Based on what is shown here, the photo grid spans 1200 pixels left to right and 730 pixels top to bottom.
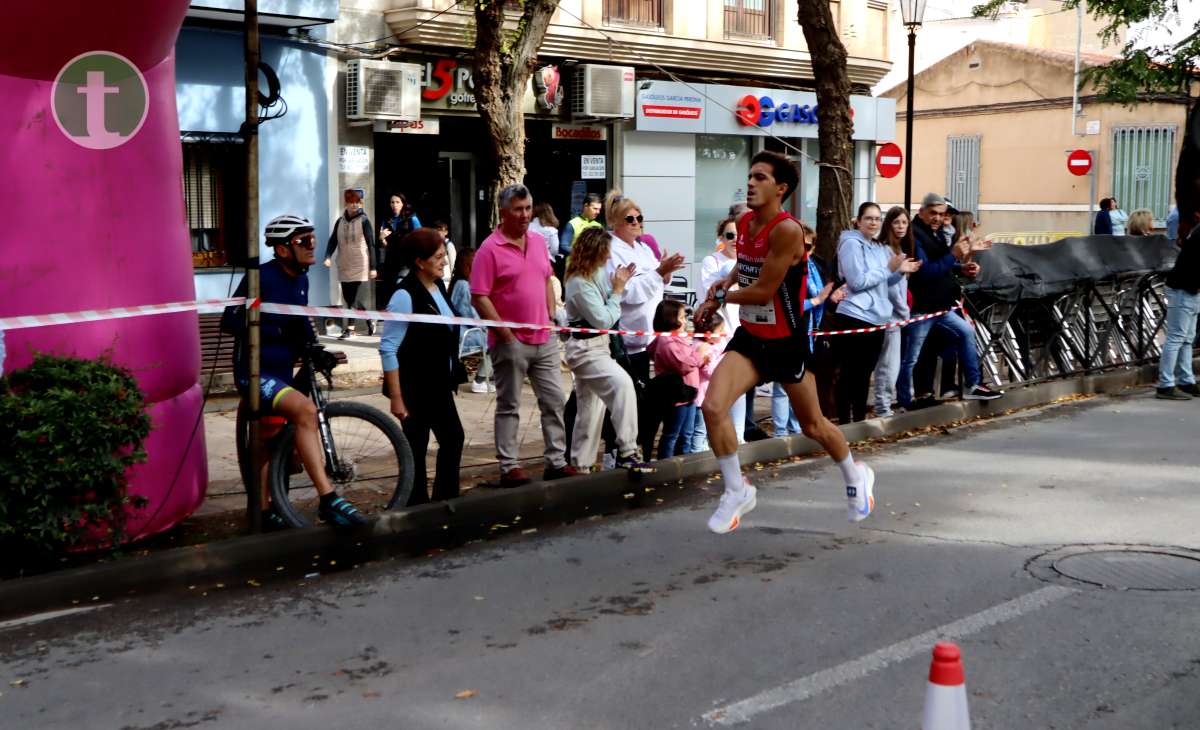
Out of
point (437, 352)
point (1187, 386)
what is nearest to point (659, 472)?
point (437, 352)

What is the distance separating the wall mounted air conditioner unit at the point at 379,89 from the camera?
19219mm

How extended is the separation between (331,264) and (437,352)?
1146 centimetres

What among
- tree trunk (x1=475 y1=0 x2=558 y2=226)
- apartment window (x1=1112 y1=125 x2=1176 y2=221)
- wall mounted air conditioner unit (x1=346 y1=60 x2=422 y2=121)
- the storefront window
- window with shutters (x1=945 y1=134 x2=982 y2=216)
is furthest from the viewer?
window with shutters (x1=945 y1=134 x2=982 y2=216)

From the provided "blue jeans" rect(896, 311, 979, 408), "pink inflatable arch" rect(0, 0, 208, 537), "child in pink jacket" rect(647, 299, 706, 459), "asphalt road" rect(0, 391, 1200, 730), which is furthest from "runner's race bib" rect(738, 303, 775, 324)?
"blue jeans" rect(896, 311, 979, 408)

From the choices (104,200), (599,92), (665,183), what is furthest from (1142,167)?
(104,200)

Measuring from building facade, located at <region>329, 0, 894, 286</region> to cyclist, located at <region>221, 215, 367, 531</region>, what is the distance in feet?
41.0

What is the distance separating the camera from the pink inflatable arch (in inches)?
271

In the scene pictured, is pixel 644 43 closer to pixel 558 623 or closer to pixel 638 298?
pixel 638 298

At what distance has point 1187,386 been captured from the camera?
44.7 ft

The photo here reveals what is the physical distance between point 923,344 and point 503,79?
613 cm

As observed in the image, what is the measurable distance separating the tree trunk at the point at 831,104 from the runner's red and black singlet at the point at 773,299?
15.0ft

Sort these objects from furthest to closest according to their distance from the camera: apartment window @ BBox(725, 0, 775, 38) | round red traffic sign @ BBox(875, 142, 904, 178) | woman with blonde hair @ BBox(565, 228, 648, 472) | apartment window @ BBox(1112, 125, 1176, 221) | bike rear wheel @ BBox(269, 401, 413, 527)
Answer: apartment window @ BBox(1112, 125, 1176, 221) < apartment window @ BBox(725, 0, 775, 38) < round red traffic sign @ BBox(875, 142, 904, 178) < woman with blonde hair @ BBox(565, 228, 648, 472) < bike rear wheel @ BBox(269, 401, 413, 527)

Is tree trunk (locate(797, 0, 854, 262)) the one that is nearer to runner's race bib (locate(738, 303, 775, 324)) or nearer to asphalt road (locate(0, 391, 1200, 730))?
asphalt road (locate(0, 391, 1200, 730))

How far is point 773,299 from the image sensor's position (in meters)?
7.47
